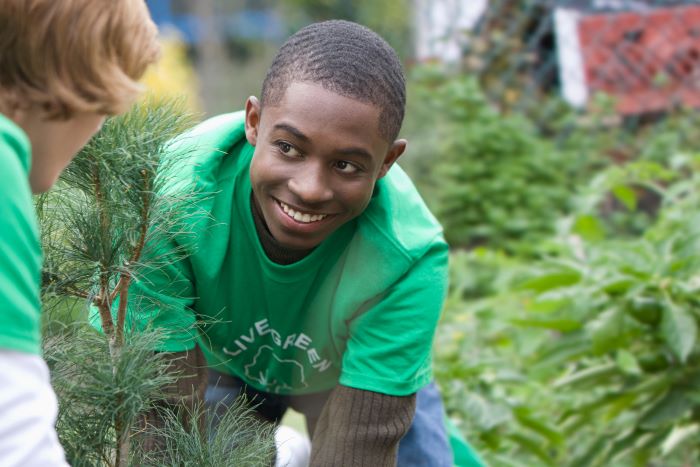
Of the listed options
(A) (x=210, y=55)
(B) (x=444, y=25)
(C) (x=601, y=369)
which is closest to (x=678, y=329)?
(C) (x=601, y=369)

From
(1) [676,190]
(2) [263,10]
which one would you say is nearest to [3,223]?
(1) [676,190]

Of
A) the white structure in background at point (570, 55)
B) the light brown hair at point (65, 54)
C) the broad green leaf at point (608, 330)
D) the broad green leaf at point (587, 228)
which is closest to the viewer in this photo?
the light brown hair at point (65, 54)

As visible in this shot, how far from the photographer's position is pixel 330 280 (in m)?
1.91

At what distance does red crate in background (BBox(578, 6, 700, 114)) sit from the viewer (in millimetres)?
5199

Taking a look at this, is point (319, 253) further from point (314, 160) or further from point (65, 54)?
point (65, 54)

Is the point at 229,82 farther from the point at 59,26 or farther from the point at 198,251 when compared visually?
the point at 59,26

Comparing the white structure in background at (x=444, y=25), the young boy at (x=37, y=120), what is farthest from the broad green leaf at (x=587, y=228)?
the young boy at (x=37, y=120)

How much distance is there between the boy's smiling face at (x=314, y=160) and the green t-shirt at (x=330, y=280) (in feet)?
0.32

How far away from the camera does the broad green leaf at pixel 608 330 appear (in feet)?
8.86

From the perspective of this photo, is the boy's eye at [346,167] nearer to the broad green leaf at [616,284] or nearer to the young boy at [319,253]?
the young boy at [319,253]

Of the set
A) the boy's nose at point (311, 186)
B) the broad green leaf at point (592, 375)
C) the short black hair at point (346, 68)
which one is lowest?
the broad green leaf at point (592, 375)

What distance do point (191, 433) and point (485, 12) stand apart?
4662mm

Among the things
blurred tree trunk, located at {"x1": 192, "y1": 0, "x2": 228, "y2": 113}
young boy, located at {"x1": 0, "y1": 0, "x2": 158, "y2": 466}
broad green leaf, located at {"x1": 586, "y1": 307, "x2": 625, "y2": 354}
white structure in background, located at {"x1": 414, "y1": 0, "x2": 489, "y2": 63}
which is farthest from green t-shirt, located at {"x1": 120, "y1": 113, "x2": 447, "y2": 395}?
blurred tree trunk, located at {"x1": 192, "y1": 0, "x2": 228, "y2": 113}

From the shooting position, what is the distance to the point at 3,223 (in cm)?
104
